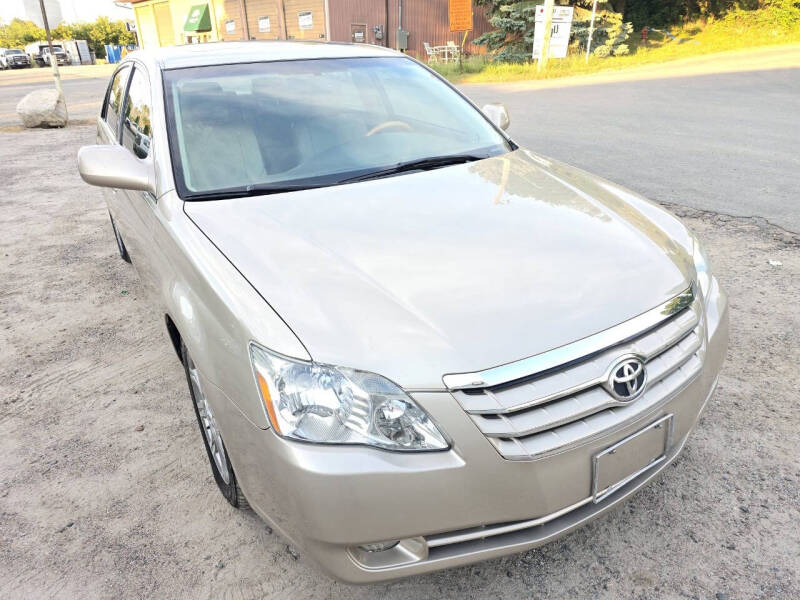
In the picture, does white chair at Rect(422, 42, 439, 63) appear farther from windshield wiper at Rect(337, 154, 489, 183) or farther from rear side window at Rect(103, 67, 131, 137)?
windshield wiper at Rect(337, 154, 489, 183)

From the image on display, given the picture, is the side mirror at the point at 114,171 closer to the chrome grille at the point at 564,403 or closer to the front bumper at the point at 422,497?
the front bumper at the point at 422,497

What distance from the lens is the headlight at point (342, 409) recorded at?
147cm

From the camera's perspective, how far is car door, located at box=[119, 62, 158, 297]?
2525 millimetres

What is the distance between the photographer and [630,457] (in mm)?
1674

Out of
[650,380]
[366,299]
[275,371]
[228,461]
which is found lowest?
[228,461]

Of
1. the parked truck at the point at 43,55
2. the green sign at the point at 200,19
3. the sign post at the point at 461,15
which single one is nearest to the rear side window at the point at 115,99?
the sign post at the point at 461,15

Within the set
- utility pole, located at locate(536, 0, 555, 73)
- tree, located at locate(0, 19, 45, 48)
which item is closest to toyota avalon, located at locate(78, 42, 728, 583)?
utility pole, located at locate(536, 0, 555, 73)

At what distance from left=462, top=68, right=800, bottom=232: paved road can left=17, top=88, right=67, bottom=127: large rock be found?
28.4ft

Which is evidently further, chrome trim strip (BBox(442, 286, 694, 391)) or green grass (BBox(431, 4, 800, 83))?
green grass (BBox(431, 4, 800, 83))

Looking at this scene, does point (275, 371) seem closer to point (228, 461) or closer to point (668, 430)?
point (228, 461)

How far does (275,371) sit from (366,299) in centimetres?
33

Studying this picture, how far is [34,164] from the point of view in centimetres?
837

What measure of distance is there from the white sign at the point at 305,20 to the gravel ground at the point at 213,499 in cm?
2493

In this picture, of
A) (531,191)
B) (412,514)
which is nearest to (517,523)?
(412,514)
